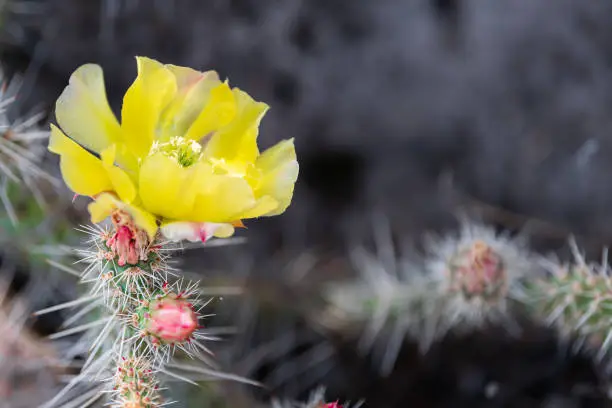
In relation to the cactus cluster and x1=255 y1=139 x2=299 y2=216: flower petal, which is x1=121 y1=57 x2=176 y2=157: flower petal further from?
the cactus cluster

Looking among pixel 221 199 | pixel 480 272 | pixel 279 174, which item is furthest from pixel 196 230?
pixel 480 272

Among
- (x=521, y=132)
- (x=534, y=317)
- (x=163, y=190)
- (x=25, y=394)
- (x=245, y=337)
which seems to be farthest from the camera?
(x=521, y=132)

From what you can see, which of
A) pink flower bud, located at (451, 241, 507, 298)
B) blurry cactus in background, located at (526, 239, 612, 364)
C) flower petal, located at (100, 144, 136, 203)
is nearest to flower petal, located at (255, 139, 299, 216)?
flower petal, located at (100, 144, 136, 203)

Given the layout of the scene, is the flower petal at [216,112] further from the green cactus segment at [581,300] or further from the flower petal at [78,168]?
the green cactus segment at [581,300]

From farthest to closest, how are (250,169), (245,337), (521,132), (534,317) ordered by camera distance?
(521,132) < (245,337) < (534,317) < (250,169)

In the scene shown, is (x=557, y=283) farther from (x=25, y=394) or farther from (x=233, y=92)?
(x=25, y=394)

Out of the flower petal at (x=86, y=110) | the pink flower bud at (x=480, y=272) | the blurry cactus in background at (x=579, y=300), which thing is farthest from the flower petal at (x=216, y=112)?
the blurry cactus in background at (x=579, y=300)

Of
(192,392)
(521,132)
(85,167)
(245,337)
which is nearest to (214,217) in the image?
(85,167)
